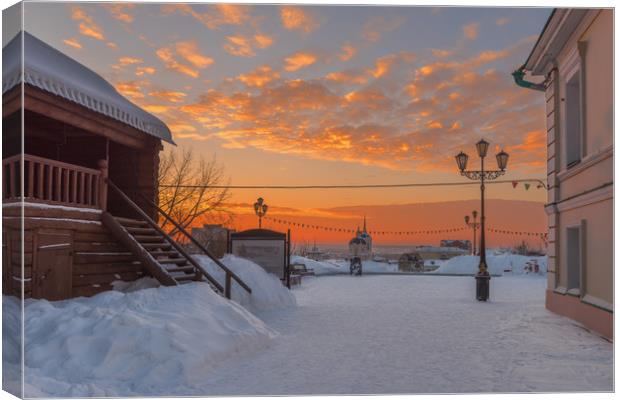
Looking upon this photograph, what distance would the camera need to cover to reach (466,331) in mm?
11430

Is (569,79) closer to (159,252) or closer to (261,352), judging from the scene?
(261,352)

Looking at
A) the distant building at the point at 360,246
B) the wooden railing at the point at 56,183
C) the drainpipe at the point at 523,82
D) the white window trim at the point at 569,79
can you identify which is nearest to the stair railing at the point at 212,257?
the wooden railing at the point at 56,183

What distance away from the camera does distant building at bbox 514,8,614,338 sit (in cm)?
1020

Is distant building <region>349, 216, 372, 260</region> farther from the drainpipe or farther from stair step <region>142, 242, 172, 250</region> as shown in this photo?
stair step <region>142, 242, 172, 250</region>

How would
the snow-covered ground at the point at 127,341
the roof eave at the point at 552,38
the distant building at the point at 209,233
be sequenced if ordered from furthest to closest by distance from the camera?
the distant building at the point at 209,233 < the roof eave at the point at 552,38 < the snow-covered ground at the point at 127,341

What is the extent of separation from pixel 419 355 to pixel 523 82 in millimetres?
8973

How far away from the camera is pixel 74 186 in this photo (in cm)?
1212

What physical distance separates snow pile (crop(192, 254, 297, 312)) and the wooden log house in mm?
1412

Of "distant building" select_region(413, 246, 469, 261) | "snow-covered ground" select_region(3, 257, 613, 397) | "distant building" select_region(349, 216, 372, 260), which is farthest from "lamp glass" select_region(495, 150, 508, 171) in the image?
"distant building" select_region(413, 246, 469, 261)

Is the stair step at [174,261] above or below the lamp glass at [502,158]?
below

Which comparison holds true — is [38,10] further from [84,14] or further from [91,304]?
[91,304]

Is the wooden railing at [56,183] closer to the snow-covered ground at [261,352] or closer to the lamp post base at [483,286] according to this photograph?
the snow-covered ground at [261,352]

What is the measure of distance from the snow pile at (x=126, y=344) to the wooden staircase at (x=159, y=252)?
193 centimetres

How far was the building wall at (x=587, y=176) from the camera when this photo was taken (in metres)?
10.1
